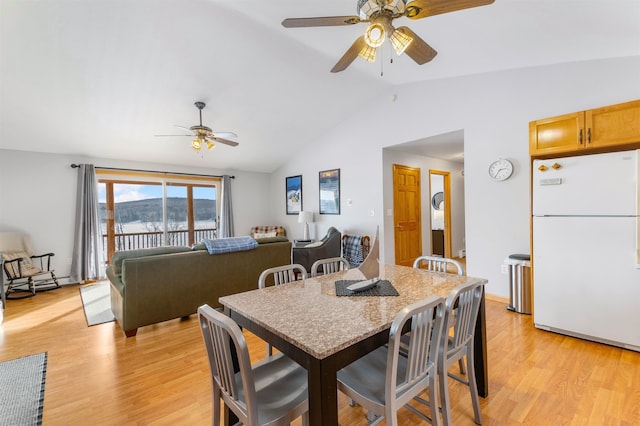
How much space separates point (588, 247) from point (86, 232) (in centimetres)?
692

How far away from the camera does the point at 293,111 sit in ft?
16.7

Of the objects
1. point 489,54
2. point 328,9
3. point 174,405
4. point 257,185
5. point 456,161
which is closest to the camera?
Answer: point 174,405

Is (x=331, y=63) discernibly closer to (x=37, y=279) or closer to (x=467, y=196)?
(x=467, y=196)

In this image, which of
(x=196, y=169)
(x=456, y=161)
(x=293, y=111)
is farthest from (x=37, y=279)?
(x=456, y=161)

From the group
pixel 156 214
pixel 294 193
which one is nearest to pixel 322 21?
pixel 294 193

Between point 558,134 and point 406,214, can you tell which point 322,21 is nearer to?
point 558,134

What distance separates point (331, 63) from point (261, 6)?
1.43 m

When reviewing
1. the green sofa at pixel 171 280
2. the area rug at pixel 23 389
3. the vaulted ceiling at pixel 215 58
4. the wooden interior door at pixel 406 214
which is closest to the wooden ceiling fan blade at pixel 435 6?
the vaulted ceiling at pixel 215 58

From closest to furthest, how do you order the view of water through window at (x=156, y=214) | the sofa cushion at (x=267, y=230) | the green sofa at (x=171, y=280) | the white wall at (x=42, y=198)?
the green sofa at (x=171, y=280) → the white wall at (x=42, y=198) → the view of water through window at (x=156, y=214) → the sofa cushion at (x=267, y=230)

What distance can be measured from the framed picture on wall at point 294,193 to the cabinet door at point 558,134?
466cm

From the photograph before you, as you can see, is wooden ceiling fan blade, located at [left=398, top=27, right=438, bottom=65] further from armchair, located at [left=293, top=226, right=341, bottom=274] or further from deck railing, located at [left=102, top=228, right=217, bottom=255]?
deck railing, located at [left=102, top=228, right=217, bottom=255]

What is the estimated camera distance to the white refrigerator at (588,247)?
2363 mm

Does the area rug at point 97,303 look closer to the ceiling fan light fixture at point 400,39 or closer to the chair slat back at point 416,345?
the chair slat back at point 416,345

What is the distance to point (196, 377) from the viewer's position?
2197mm
